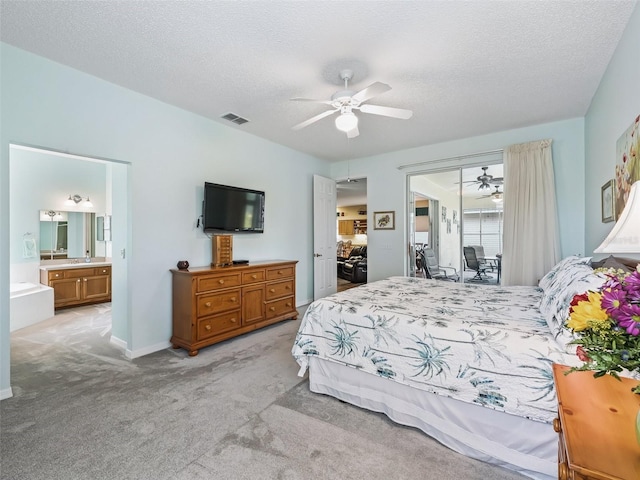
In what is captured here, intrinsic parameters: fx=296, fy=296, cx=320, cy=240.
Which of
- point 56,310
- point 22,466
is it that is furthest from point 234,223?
point 56,310

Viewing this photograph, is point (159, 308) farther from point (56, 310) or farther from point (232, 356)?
point (56, 310)

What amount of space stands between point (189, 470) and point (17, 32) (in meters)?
3.17

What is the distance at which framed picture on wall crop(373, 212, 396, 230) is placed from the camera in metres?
5.19

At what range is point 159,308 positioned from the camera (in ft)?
10.7

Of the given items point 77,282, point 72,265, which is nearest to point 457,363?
point 77,282

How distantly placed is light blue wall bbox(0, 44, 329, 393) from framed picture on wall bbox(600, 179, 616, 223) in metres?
3.88

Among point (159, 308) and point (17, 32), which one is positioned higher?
point (17, 32)

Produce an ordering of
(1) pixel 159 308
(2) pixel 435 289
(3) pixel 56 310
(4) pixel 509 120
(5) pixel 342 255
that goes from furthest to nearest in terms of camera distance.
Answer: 1. (5) pixel 342 255
2. (3) pixel 56 310
3. (4) pixel 509 120
4. (1) pixel 159 308
5. (2) pixel 435 289

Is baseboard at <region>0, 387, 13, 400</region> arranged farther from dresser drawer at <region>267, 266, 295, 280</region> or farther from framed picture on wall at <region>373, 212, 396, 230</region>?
framed picture on wall at <region>373, 212, 396, 230</region>

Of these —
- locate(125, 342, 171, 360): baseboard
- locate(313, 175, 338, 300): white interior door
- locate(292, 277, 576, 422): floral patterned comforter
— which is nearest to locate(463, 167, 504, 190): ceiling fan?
locate(313, 175, 338, 300): white interior door

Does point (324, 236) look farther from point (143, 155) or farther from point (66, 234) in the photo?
point (66, 234)

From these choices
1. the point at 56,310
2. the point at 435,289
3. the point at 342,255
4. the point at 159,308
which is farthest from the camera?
the point at 342,255

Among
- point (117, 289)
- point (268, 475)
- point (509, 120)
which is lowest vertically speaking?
point (268, 475)

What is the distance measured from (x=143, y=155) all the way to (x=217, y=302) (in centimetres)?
175
